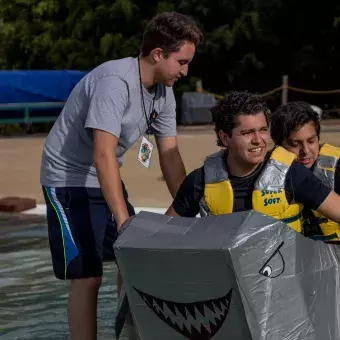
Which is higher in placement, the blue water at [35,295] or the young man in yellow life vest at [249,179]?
the young man in yellow life vest at [249,179]

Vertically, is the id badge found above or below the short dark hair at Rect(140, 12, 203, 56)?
below

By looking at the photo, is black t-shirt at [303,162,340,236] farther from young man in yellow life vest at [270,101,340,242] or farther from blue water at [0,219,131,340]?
blue water at [0,219,131,340]

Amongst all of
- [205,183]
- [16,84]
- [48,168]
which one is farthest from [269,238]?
[16,84]

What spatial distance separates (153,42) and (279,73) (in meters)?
20.2

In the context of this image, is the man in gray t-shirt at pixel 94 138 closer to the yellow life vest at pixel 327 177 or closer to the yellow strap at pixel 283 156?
the yellow strap at pixel 283 156

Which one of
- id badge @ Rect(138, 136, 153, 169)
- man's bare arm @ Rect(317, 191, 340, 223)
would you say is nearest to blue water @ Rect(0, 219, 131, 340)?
id badge @ Rect(138, 136, 153, 169)

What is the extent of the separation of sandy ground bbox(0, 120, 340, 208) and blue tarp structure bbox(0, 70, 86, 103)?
4.41 ft

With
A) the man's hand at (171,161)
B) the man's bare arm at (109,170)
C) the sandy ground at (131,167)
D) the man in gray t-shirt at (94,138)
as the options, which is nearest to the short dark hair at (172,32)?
the man in gray t-shirt at (94,138)

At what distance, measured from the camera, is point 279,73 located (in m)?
23.5

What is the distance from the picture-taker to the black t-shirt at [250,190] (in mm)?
3221

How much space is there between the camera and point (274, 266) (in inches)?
112

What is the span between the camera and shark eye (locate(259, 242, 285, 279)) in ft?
9.20

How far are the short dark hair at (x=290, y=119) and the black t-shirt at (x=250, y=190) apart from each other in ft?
1.24

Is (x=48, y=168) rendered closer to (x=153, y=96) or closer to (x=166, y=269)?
(x=153, y=96)
